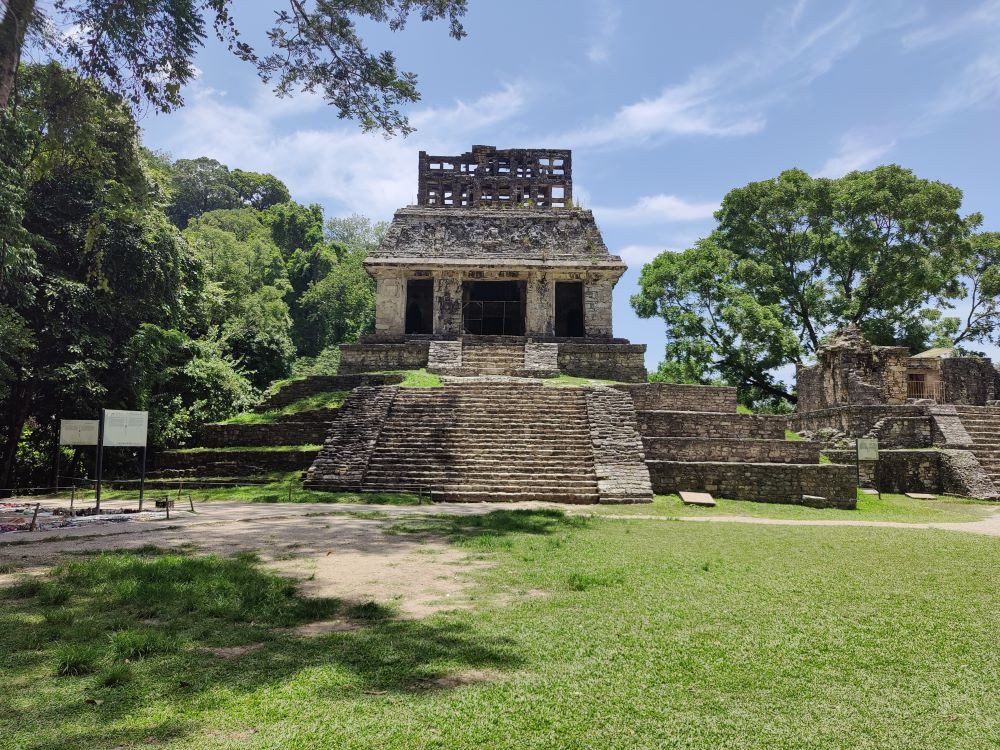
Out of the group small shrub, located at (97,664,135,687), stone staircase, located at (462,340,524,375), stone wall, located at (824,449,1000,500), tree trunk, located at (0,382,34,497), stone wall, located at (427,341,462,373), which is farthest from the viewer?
stone staircase, located at (462,340,524,375)

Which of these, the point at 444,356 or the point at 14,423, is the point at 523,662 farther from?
the point at 444,356

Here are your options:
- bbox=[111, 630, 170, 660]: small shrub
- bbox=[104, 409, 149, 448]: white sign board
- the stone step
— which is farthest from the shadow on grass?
the stone step

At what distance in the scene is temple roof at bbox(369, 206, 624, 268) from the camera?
23.2 m

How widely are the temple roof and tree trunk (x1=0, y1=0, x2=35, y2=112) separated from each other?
1457 centimetres

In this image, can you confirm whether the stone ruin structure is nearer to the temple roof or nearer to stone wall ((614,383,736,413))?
stone wall ((614,383,736,413))

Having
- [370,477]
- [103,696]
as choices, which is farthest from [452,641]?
[370,477]

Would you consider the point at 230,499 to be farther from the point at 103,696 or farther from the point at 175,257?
the point at 103,696

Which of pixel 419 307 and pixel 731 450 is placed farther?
pixel 419 307

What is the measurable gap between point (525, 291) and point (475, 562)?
18.9 m

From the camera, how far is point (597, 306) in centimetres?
2300

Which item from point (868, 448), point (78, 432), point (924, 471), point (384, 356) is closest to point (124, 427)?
point (78, 432)

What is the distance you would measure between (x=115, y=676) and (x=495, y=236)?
22581 mm

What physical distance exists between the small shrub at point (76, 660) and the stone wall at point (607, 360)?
18.0m

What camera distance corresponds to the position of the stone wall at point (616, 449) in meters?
11.1
